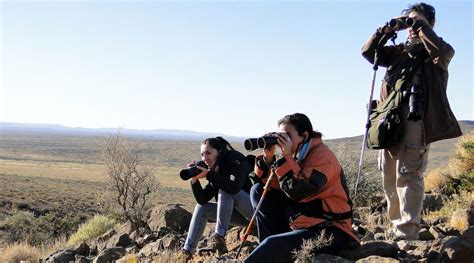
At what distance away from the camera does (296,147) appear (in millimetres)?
4434

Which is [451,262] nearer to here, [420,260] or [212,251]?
[420,260]

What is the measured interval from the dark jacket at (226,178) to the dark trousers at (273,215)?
82cm

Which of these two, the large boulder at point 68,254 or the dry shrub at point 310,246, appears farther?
the large boulder at point 68,254

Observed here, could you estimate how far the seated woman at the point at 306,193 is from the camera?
4.18 metres

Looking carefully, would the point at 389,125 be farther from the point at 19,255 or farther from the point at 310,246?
the point at 19,255

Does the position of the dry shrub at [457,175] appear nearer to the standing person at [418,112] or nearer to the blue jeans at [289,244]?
the standing person at [418,112]

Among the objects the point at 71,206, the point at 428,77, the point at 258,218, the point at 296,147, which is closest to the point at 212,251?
the point at 258,218

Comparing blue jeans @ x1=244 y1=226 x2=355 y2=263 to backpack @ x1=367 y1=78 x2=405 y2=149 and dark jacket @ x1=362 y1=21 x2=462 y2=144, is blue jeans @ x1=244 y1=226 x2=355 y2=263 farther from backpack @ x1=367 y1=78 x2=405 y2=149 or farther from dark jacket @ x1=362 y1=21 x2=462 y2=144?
dark jacket @ x1=362 y1=21 x2=462 y2=144

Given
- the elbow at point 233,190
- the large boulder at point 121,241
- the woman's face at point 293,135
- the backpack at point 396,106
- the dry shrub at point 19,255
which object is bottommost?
the dry shrub at point 19,255

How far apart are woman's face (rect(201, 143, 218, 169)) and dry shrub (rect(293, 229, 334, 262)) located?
1671 mm

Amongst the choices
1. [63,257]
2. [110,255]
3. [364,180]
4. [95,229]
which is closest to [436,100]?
[110,255]

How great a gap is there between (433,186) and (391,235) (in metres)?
4.52

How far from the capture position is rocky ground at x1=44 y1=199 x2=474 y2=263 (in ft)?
14.0

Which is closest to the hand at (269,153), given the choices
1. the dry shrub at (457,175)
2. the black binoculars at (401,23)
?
the black binoculars at (401,23)
